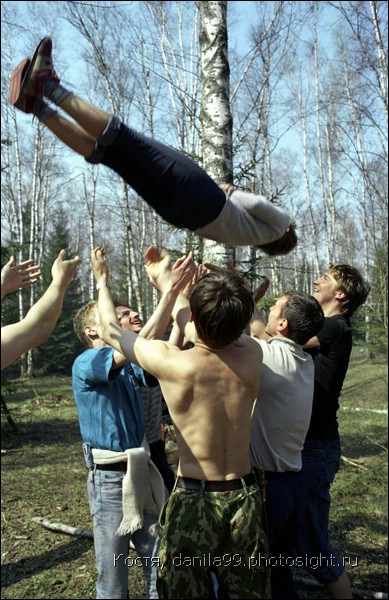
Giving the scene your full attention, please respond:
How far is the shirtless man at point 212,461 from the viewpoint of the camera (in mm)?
2514

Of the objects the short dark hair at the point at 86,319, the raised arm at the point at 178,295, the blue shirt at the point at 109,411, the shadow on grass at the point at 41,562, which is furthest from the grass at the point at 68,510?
the raised arm at the point at 178,295

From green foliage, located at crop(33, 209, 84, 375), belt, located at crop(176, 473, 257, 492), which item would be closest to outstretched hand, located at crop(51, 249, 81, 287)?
belt, located at crop(176, 473, 257, 492)

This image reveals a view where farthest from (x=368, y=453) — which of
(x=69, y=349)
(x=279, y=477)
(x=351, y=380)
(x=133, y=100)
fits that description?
(x=69, y=349)

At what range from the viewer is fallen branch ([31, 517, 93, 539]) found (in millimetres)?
5473

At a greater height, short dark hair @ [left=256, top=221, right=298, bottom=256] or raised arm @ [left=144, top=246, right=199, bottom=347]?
short dark hair @ [left=256, top=221, right=298, bottom=256]

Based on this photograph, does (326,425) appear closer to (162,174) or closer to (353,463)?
(162,174)

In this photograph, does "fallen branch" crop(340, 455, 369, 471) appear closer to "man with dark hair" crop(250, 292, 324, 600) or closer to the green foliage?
"man with dark hair" crop(250, 292, 324, 600)

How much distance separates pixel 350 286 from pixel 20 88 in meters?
2.46

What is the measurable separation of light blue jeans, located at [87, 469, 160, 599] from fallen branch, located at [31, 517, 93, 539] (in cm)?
236

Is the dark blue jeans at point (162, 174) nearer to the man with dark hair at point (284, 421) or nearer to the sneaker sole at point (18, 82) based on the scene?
the sneaker sole at point (18, 82)

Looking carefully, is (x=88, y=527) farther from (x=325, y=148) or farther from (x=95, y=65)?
(x=325, y=148)

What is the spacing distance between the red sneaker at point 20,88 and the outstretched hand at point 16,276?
78 centimetres

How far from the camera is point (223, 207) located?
8.54ft

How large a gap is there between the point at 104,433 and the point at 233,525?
1.04 m
